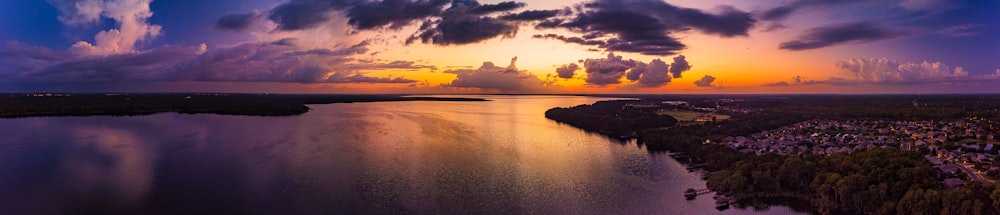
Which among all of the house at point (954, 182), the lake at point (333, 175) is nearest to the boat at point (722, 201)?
the lake at point (333, 175)

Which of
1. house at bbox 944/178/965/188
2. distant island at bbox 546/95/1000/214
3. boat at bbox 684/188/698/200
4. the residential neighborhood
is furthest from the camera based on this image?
the residential neighborhood

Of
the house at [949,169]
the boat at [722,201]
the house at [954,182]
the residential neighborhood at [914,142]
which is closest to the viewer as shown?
the house at [954,182]

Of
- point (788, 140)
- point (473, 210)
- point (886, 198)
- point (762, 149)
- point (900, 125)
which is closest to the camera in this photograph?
point (886, 198)

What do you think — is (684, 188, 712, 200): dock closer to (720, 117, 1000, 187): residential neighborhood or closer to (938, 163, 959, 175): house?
(720, 117, 1000, 187): residential neighborhood

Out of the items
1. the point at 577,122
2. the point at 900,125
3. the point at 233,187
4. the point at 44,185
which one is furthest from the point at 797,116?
the point at 44,185

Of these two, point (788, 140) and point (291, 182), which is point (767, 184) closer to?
point (788, 140)

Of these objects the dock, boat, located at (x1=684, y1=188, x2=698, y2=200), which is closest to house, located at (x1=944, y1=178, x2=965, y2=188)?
the dock

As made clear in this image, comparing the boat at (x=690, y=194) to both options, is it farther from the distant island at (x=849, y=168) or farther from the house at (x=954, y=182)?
the house at (x=954, y=182)

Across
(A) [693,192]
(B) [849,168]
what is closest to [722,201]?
(A) [693,192]
